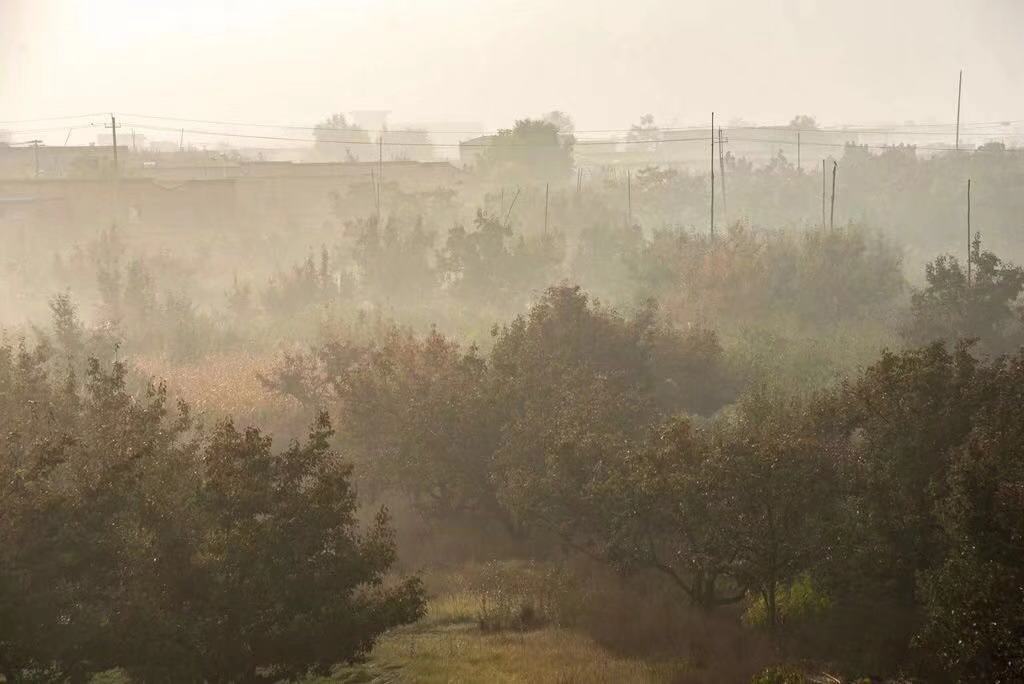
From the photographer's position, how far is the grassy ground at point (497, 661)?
2172cm

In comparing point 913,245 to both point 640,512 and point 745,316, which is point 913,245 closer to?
point 745,316

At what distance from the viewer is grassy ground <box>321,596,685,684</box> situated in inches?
855

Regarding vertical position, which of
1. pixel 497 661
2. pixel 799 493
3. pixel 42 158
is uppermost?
pixel 42 158

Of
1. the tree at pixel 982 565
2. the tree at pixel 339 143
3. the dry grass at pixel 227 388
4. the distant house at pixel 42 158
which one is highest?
the tree at pixel 339 143

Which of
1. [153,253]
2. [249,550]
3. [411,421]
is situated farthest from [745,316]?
[249,550]

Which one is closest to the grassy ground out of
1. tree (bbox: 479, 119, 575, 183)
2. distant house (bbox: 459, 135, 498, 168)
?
tree (bbox: 479, 119, 575, 183)

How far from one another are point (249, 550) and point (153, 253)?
60.1 meters

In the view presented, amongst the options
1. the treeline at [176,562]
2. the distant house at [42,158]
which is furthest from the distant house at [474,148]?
the treeline at [176,562]

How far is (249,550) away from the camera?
17.6m

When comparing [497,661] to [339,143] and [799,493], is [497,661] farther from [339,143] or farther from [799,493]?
[339,143]

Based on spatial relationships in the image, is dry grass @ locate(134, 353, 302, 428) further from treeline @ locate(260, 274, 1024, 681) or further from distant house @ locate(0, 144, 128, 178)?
distant house @ locate(0, 144, 128, 178)

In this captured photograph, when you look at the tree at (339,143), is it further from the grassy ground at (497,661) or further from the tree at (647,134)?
the grassy ground at (497,661)

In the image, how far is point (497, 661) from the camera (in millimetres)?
22688

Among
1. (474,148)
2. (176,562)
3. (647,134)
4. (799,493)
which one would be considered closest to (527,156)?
(474,148)
